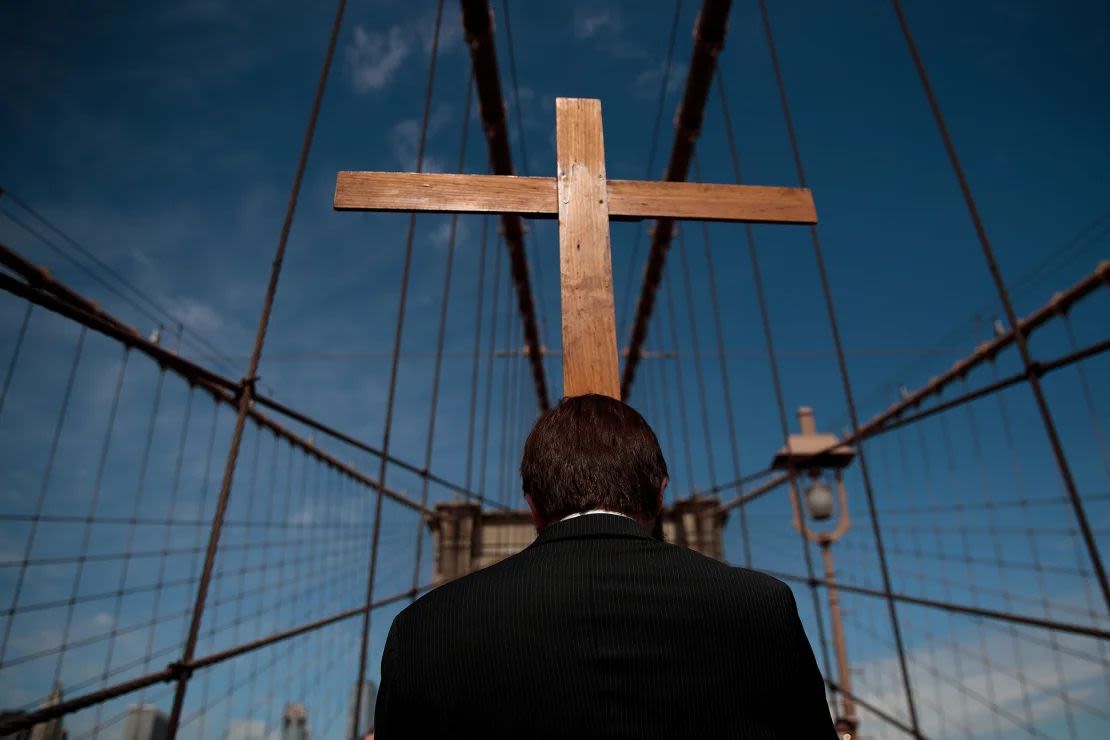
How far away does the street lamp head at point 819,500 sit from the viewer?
10398 millimetres

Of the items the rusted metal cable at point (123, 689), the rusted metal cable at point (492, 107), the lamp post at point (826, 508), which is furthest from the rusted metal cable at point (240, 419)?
the lamp post at point (826, 508)

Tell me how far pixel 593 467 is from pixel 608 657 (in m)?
0.30

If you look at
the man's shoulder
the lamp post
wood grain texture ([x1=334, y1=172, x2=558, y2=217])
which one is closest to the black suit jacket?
the man's shoulder

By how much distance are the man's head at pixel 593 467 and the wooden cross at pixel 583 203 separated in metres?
0.65

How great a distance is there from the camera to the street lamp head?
10.4 metres

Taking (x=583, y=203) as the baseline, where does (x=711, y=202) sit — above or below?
above

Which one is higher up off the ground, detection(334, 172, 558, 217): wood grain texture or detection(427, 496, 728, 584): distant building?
detection(334, 172, 558, 217): wood grain texture

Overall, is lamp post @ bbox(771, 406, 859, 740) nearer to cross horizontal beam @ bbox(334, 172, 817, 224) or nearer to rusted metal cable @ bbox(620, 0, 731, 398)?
rusted metal cable @ bbox(620, 0, 731, 398)

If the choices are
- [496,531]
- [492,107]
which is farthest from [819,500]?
[492,107]

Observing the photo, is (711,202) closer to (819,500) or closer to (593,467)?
(593,467)

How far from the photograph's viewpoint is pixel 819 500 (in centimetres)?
1041

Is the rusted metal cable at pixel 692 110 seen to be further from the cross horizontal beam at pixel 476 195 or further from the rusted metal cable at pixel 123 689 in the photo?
the rusted metal cable at pixel 123 689

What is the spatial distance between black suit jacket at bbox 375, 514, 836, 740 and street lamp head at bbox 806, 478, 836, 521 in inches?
423

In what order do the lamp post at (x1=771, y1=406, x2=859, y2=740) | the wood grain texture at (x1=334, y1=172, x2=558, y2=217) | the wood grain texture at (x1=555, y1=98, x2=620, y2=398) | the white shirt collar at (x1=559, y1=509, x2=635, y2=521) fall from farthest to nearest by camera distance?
the lamp post at (x1=771, y1=406, x2=859, y2=740) < the wood grain texture at (x1=334, y1=172, x2=558, y2=217) < the wood grain texture at (x1=555, y1=98, x2=620, y2=398) < the white shirt collar at (x1=559, y1=509, x2=635, y2=521)
